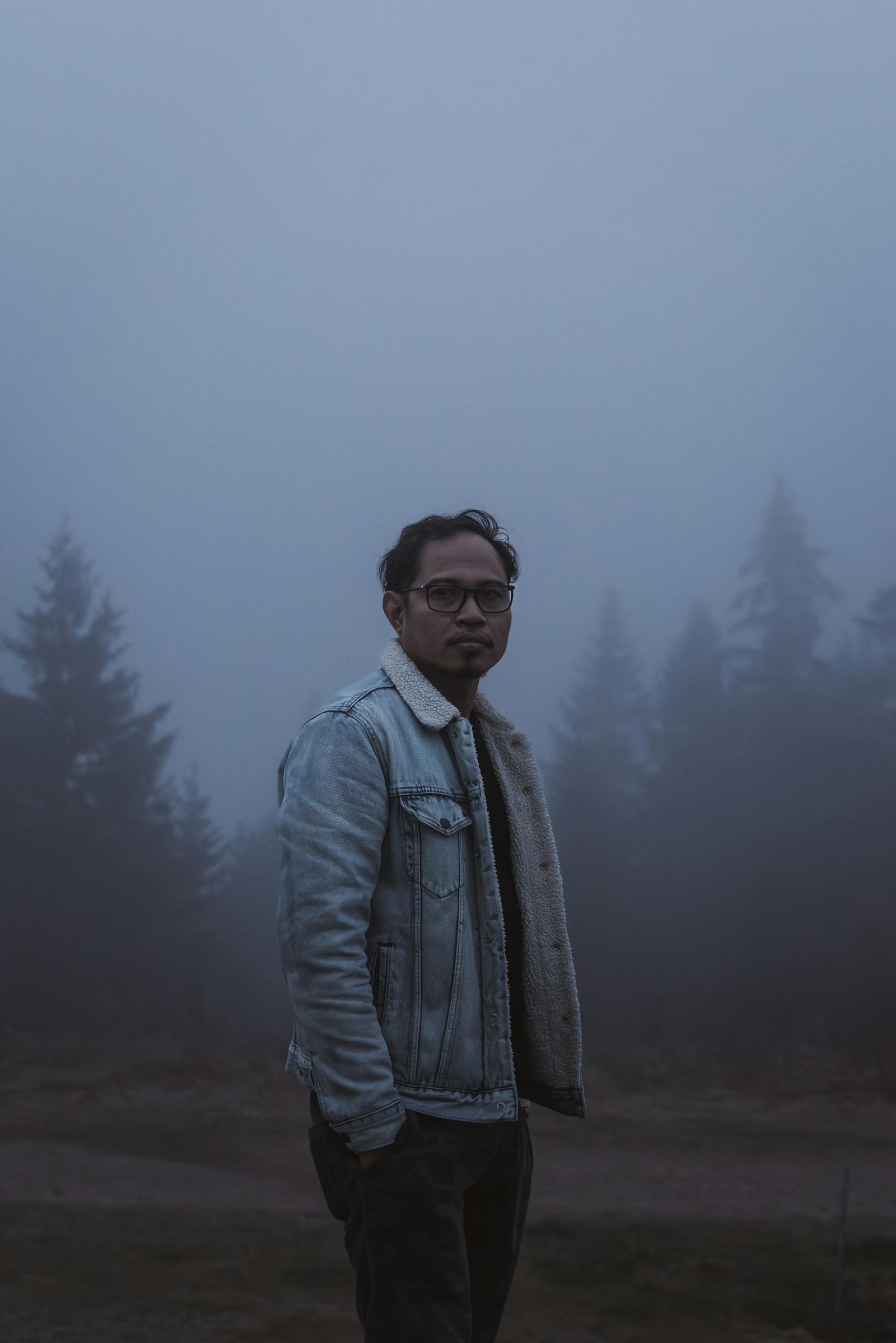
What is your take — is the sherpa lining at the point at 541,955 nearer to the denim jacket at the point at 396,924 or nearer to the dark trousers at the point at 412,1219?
the denim jacket at the point at 396,924

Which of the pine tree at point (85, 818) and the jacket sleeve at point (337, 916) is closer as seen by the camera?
the jacket sleeve at point (337, 916)

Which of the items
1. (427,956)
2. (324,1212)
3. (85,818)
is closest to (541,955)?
(427,956)

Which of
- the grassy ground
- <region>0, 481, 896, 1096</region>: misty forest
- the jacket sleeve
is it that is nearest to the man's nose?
the jacket sleeve

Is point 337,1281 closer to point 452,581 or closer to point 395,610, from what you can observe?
point 395,610

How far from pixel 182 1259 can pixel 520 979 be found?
3084mm

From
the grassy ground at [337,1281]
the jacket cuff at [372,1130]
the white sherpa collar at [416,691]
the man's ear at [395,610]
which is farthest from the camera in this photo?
the grassy ground at [337,1281]

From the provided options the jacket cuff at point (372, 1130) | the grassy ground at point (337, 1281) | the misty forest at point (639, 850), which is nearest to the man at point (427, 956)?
the jacket cuff at point (372, 1130)

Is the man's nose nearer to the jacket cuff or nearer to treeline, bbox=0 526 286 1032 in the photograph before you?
the jacket cuff

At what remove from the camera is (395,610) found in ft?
6.22

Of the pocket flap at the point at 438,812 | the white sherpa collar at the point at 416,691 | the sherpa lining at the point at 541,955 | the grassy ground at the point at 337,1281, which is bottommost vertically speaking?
the grassy ground at the point at 337,1281

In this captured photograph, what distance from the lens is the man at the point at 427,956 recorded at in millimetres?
1522

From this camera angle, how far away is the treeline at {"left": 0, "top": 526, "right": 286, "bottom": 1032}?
5.86 m

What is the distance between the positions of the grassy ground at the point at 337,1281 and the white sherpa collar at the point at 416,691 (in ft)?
8.83

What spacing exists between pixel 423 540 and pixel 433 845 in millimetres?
521
